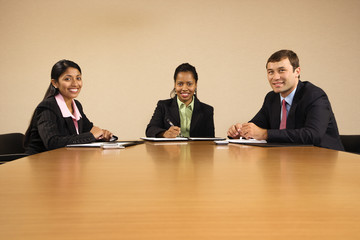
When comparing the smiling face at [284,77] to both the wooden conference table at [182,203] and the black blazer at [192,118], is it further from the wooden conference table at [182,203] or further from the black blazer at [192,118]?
the wooden conference table at [182,203]

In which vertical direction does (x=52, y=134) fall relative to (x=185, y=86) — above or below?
below

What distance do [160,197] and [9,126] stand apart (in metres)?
4.10

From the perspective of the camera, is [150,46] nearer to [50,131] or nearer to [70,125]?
[70,125]

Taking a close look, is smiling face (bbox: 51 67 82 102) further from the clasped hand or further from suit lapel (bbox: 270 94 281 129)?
suit lapel (bbox: 270 94 281 129)

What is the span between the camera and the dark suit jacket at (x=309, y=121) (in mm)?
1758

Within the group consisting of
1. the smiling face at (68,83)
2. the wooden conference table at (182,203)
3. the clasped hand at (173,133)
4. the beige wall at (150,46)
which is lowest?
the clasped hand at (173,133)

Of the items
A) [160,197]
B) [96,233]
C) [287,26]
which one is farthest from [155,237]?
[287,26]

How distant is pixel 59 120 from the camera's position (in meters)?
2.04

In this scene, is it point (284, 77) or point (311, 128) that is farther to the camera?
point (284, 77)

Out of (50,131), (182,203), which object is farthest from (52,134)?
(182,203)

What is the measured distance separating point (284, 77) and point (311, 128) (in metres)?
0.43

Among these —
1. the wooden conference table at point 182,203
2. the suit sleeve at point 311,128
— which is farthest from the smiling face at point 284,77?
the wooden conference table at point 182,203

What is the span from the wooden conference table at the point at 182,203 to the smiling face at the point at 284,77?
53.4 inches

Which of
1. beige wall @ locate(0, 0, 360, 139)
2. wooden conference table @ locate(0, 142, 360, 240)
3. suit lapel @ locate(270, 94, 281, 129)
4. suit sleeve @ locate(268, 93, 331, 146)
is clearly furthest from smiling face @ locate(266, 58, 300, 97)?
beige wall @ locate(0, 0, 360, 139)
